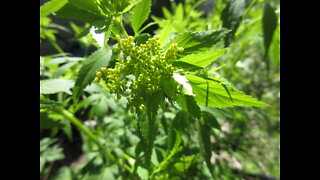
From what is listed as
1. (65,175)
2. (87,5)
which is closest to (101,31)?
(87,5)

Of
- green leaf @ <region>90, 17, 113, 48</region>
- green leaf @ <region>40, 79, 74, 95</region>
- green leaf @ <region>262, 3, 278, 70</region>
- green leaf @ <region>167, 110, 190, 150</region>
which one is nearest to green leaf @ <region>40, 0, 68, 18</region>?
green leaf @ <region>90, 17, 113, 48</region>

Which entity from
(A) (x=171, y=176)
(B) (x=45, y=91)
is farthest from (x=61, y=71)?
(A) (x=171, y=176)

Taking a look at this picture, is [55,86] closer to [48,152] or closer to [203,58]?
[203,58]

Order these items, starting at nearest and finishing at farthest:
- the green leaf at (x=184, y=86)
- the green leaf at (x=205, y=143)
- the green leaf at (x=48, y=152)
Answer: the green leaf at (x=184, y=86) → the green leaf at (x=205, y=143) → the green leaf at (x=48, y=152)

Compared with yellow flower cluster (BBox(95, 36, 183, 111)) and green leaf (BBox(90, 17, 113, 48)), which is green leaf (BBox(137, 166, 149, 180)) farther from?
green leaf (BBox(90, 17, 113, 48))

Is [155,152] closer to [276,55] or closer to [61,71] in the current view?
[61,71]

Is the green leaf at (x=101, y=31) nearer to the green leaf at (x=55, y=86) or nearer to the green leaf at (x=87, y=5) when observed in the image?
the green leaf at (x=87, y=5)

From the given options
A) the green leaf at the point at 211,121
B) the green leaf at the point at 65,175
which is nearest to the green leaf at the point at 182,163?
the green leaf at the point at 211,121
